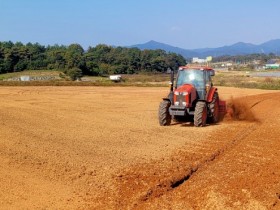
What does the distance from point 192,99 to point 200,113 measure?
1.83 ft

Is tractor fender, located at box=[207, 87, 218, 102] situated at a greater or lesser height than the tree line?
lesser

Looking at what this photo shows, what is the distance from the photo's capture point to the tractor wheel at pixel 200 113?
45.6 feet

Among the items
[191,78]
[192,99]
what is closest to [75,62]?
[191,78]

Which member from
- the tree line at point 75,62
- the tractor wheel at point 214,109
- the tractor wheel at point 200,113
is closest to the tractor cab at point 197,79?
the tractor wheel at point 214,109

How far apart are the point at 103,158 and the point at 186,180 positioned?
228 centimetres

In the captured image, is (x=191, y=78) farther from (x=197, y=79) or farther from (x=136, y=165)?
(x=136, y=165)

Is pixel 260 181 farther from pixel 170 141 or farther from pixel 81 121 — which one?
pixel 81 121

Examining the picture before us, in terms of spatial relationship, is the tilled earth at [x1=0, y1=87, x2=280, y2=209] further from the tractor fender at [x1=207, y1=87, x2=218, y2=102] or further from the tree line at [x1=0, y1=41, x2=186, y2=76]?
the tree line at [x1=0, y1=41, x2=186, y2=76]

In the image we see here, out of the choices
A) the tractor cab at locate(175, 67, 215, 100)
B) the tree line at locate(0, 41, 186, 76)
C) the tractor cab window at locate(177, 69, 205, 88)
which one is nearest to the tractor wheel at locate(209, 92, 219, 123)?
the tractor cab at locate(175, 67, 215, 100)

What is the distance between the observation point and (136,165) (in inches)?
348

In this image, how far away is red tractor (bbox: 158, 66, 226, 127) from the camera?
1395 cm

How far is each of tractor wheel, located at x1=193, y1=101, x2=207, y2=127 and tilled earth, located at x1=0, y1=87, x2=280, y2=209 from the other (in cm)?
27

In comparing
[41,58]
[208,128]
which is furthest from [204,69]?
[41,58]

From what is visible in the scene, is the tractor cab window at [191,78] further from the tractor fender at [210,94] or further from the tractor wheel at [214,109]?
the tractor wheel at [214,109]
